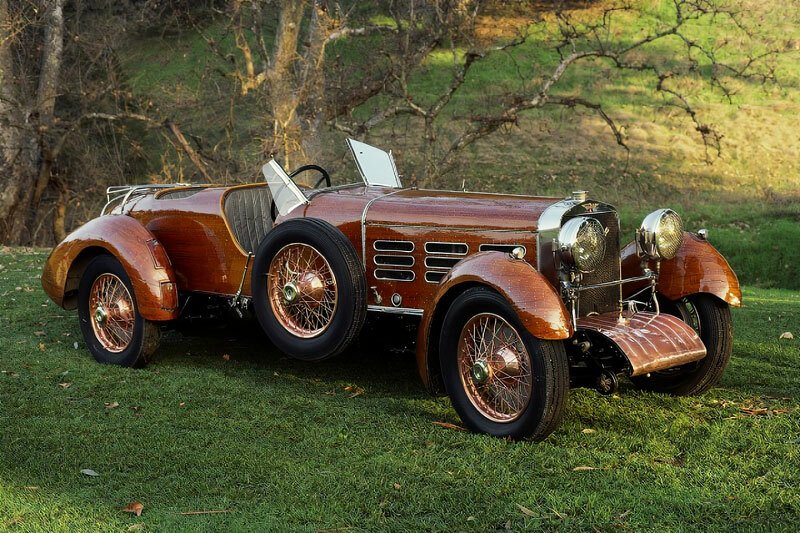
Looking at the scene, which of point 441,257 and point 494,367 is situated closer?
point 494,367

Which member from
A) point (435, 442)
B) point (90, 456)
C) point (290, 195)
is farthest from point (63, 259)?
point (435, 442)

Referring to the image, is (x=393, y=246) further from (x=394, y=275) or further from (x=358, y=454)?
(x=358, y=454)

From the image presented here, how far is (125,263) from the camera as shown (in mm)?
6125

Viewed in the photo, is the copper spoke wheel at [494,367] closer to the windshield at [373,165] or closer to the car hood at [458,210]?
the car hood at [458,210]

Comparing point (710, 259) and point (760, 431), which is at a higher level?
point (710, 259)

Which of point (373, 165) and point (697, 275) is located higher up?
point (373, 165)

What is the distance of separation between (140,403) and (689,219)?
15909mm

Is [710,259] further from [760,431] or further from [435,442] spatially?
[435,442]

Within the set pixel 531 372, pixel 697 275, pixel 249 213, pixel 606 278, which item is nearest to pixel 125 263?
pixel 249 213

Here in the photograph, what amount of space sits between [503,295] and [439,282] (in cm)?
75

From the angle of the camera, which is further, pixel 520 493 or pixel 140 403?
pixel 140 403

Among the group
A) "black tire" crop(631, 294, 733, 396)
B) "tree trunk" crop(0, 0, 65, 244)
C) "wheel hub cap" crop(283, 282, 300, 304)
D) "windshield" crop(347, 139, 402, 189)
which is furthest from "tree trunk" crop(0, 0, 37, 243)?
"black tire" crop(631, 294, 733, 396)

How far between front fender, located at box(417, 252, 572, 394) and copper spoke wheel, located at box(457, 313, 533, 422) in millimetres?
193

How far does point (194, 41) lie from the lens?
29.7 m
